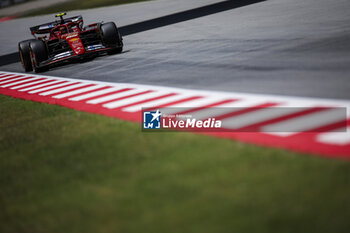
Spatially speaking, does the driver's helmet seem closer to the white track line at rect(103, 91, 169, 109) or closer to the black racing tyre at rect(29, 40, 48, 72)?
the black racing tyre at rect(29, 40, 48, 72)

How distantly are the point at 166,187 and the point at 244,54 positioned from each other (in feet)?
22.5

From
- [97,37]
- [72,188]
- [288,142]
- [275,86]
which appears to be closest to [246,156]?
[288,142]

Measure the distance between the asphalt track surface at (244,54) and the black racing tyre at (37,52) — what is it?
1.57 ft

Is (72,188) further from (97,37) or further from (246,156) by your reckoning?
(97,37)

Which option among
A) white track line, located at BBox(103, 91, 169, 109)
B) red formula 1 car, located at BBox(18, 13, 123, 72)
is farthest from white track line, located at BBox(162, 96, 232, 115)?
red formula 1 car, located at BBox(18, 13, 123, 72)

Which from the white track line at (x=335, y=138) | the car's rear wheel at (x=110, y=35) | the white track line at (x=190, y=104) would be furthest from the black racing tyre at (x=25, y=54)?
the white track line at (x=335, y=138)

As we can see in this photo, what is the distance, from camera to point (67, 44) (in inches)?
559

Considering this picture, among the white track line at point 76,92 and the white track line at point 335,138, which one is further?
the white track line at point 76,92

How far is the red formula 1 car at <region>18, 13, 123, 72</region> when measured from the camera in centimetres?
1359

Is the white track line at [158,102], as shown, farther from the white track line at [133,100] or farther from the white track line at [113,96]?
the white track line at [113,96]

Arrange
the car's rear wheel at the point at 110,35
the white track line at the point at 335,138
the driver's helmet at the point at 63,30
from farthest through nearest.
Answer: the driver's helmet at the point at 63,30 < the car's rear wheel at the point at 110,35 < the white track line at the point at 335,138

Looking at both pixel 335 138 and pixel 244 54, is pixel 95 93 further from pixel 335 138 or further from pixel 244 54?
pixel 335 138

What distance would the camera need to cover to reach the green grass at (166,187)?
12.3 feet

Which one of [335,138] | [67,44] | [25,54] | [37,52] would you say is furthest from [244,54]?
[25,54]
